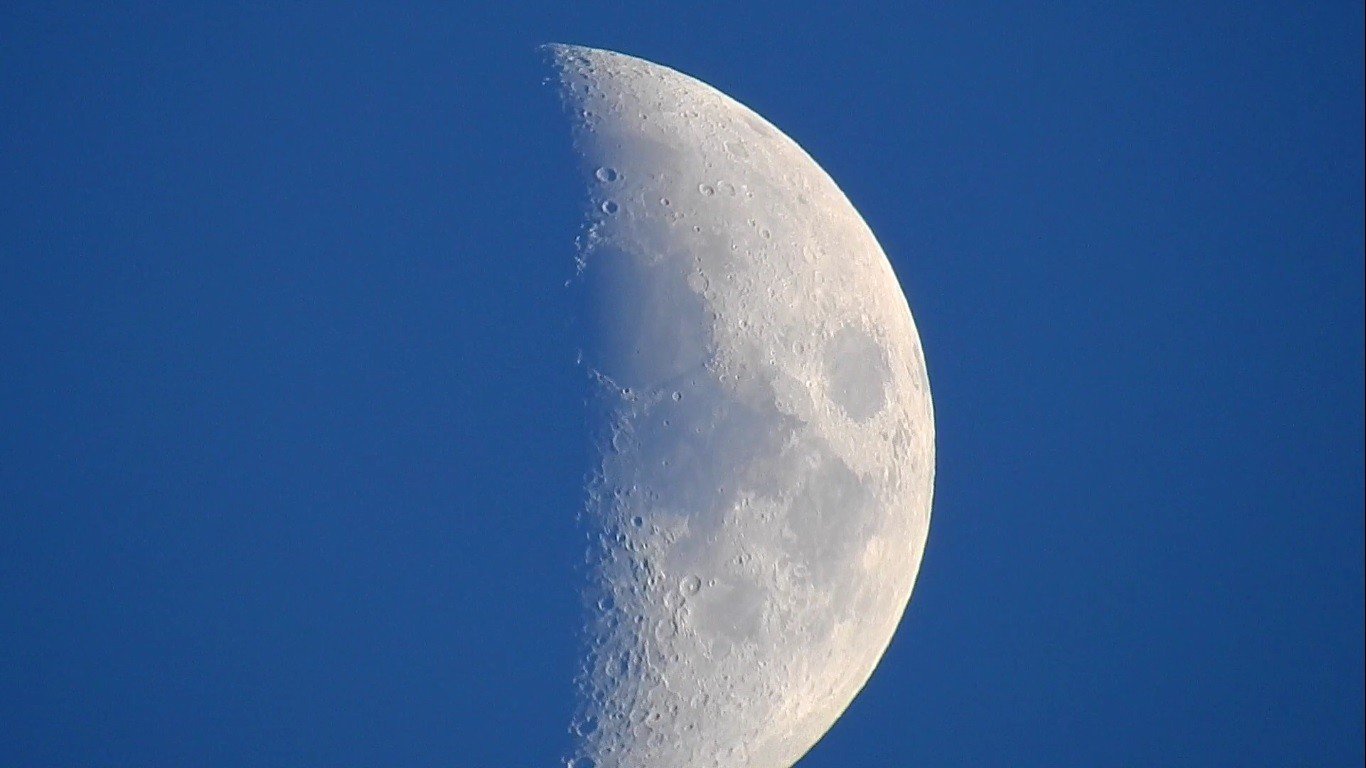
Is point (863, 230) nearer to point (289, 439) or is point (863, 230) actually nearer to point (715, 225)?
point (715, 225)

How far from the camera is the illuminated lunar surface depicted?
2635 millimetres

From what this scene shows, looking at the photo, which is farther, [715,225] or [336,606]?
[715,225]

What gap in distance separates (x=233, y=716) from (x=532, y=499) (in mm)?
682

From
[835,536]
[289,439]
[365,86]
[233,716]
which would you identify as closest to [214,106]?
[365,86]

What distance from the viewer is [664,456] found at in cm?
263

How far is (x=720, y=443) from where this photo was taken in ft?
8.75

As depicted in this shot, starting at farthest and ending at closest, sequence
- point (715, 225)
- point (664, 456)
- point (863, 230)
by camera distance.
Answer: point (863, 230)
point (715, 225)
point (664, 456)

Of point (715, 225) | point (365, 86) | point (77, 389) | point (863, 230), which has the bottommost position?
point (77, 389)

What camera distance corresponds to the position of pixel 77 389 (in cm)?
251

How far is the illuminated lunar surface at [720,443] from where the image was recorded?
2.63 metres

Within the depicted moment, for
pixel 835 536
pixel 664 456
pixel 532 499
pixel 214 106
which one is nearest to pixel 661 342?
pixel 664 456

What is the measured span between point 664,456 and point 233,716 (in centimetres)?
94

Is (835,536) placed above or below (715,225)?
below

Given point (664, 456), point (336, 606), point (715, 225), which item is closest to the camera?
point (336, 606)
